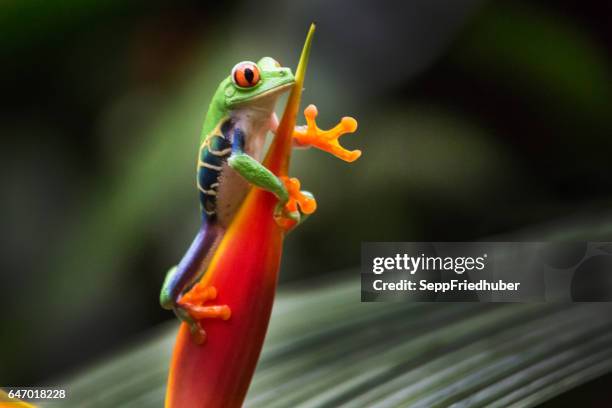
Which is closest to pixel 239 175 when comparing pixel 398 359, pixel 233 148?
pixel 233 148

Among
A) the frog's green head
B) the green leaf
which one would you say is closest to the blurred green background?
the green leaf

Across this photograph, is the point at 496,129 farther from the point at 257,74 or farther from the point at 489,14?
the point at 257,74

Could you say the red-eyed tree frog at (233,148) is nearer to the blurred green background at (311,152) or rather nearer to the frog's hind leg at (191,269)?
the frog's hind leg at (191,269)

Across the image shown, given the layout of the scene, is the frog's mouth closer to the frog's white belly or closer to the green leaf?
the frog's white belly

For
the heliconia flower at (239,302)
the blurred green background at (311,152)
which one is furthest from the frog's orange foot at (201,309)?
the blurred green background at (311,152)

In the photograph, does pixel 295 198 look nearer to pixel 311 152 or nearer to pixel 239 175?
pixel 239 175

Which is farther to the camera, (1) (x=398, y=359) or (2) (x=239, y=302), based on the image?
(1) (x=398, y=359)
